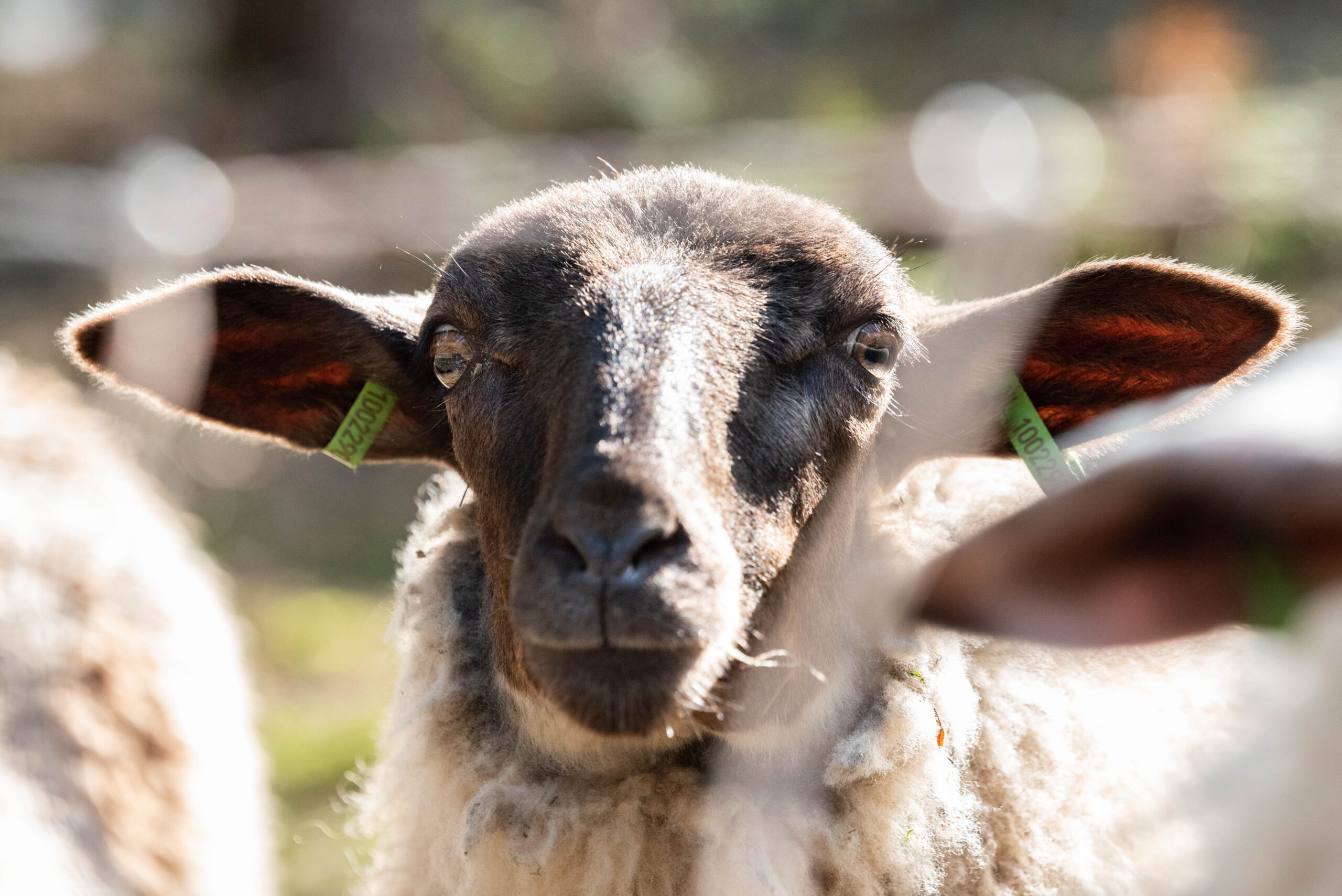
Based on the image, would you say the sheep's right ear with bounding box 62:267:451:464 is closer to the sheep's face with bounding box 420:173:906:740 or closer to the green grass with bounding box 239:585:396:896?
the sheep's face with bounding box 420:173:906:740

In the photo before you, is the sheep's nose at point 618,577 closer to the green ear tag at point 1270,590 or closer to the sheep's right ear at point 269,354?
the green ear tag at point 1270,590

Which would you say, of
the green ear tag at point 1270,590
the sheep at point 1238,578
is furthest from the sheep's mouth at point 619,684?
the green ear tag at point 1270,590

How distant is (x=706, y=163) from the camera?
9.77 m

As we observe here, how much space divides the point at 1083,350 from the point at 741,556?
40.5 inches

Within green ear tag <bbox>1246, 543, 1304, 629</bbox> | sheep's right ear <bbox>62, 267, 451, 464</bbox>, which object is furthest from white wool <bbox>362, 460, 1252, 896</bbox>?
green ear tag <bbox>1246, 543, 1304, 629</bbox>

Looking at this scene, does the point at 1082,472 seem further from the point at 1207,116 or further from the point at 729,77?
the point at 729,77

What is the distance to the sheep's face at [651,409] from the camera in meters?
1.74

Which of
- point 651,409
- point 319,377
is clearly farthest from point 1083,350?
point 319,377

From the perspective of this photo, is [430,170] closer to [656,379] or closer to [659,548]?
[656,379]

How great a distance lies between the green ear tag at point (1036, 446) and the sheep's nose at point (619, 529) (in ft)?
3.25

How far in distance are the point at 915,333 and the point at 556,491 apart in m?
1.06

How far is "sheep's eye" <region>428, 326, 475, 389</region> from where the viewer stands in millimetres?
2377

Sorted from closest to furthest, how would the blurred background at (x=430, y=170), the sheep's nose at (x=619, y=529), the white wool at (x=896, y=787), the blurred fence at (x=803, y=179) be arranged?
the sheep's nose at (x=619, y=529) → the white wool at (x=896, y=787) → the blurred background at (x=430, y=170) → the blurred fence at (x=803, y=179)

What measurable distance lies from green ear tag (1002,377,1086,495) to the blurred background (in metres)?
1.85
